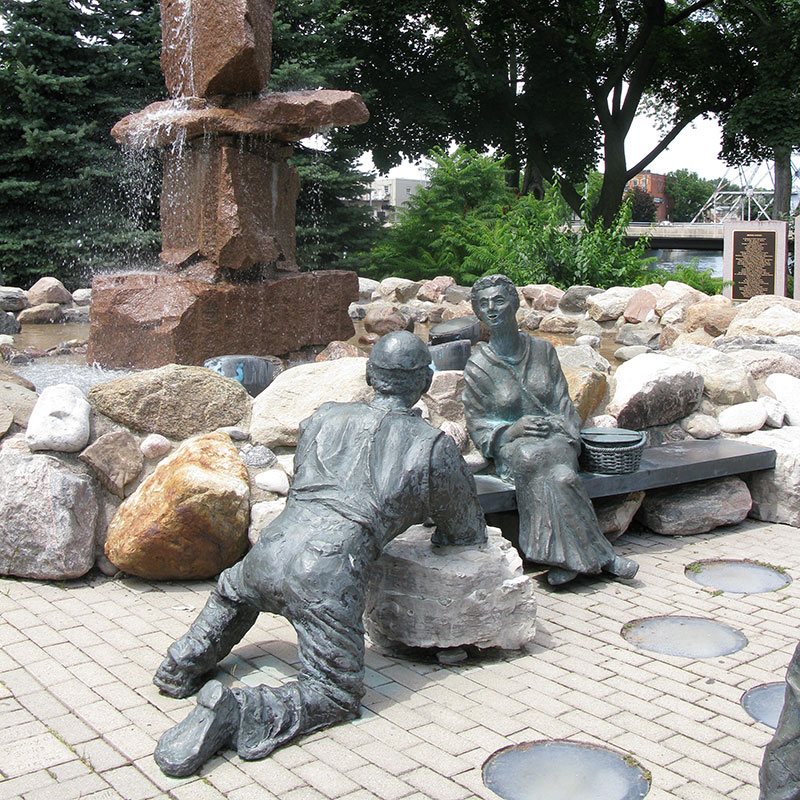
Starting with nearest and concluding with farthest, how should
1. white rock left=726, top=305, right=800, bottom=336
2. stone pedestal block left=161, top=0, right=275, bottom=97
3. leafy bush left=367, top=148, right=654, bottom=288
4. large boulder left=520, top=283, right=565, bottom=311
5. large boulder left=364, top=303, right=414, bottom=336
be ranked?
stone pedestal block left=161, top=0, right=275, bottom=97
white rock left=726, top=305, right=800, bottom=336
large boulder left=364, top=303, right=414, bottom=336
large boulder left=520, top=283, right=565, bottom=311
leafy bush left=367, top=148, right=654, bottom=288

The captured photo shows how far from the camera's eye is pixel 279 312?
8227 millimetres

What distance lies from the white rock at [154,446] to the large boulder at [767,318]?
270 inches

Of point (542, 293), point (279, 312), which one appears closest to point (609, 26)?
point (542, 293)

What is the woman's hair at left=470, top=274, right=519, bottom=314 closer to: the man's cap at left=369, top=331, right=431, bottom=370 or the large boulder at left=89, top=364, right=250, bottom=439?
the man's cap at left=369, top=331, right=431, bottom=370

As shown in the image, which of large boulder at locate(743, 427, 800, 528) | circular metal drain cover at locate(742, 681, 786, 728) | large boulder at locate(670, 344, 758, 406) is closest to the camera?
circular metal drain cover at locate(742, 681, 786, 728)

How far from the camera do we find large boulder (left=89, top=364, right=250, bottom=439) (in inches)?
199

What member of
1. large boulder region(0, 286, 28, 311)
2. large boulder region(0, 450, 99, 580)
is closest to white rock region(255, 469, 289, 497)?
large boulder region(0, 450, 99, 580)

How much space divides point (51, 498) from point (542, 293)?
966 cm

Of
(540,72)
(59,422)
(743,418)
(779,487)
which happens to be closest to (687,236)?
(540,72)

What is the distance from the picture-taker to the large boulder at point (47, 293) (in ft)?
42.9

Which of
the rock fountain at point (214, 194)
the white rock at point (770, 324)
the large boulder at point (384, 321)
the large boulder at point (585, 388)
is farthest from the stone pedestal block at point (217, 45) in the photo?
the white rock at point (770, 324)

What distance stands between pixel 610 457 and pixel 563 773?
2.44m

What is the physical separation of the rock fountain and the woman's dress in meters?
3.16

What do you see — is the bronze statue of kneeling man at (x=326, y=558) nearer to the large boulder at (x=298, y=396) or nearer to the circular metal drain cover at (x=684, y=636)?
the circular metal drain cover at (x=684, y=636)
